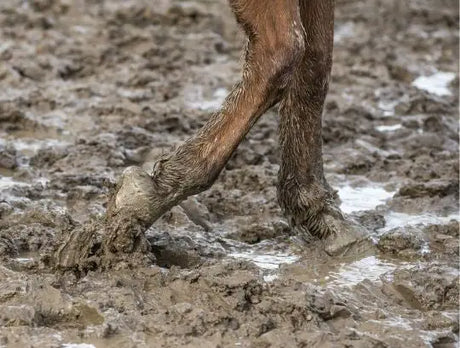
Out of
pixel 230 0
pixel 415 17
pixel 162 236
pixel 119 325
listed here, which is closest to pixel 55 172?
pixel 162 236

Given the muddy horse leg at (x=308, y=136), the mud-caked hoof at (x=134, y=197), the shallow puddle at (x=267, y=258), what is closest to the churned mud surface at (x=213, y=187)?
the shallow puddle at (x=267, y=258)

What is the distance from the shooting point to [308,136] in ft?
17.7

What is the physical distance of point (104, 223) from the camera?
480cm

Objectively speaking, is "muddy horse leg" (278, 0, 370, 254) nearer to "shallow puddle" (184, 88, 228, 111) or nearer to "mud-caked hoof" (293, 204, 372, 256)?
"mud-caked hoof" (293, 204, 372, 256)

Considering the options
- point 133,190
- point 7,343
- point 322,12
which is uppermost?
point 322,12

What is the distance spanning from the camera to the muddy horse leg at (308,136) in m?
5.35

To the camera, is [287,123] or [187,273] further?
[287,123]

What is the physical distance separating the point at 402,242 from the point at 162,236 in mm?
1224

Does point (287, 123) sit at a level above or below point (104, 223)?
above

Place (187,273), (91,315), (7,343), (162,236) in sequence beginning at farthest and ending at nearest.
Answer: (162,236)
(187,273)
(91,315)
(7,343)

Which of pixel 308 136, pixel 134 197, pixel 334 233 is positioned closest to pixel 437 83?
pixel 308 136

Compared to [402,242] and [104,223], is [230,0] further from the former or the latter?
[402,242]

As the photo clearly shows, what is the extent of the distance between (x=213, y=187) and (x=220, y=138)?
132 centimetres

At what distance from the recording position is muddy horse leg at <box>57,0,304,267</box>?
4.75 metres
